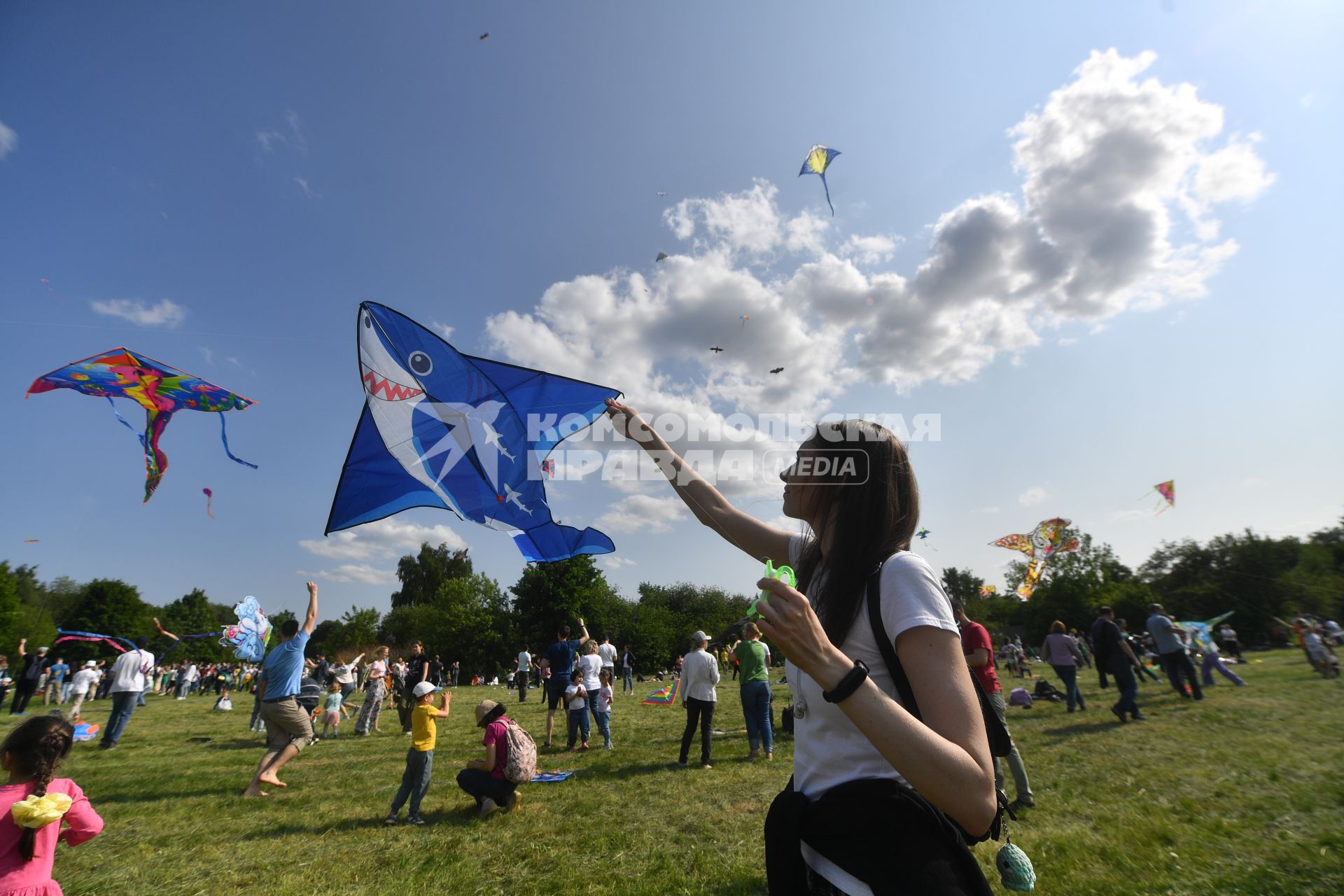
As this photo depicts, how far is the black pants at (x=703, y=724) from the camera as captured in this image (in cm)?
941

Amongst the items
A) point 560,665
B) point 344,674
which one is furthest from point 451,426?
point 344,674

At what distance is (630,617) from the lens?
Answer: 232ft

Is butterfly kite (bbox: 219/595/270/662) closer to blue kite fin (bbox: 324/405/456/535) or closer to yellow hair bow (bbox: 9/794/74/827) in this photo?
blue kite fin (bbox: 324/405/456/535)

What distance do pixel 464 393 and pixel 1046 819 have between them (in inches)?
306

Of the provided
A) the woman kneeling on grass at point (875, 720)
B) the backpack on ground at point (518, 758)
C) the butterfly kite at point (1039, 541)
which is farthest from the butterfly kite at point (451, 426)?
the butterfly kite at point (1039, 541)

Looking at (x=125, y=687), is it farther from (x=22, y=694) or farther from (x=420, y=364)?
(x=420, y=364)

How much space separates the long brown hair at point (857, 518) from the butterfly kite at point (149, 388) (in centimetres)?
953

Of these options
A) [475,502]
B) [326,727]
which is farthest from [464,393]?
[326,727]

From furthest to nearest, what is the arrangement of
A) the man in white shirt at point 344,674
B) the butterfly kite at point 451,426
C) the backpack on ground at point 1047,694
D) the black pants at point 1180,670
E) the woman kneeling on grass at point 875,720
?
the man in white shirt at point 344,674 < the backpack on ground at point 1047,694 < the black pants at point 1180,670 < the butterfly kite at point 451,426 < the woman kneeling on grass at point 875,720

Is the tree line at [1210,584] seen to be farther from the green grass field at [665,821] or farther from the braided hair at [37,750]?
the braided hair at [37,750]

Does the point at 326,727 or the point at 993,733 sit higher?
the point at 993,733

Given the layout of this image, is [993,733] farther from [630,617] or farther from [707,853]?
[630,617]

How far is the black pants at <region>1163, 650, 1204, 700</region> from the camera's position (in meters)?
12.7

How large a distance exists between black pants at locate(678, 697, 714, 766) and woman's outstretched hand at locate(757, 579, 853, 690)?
896 centimetres
